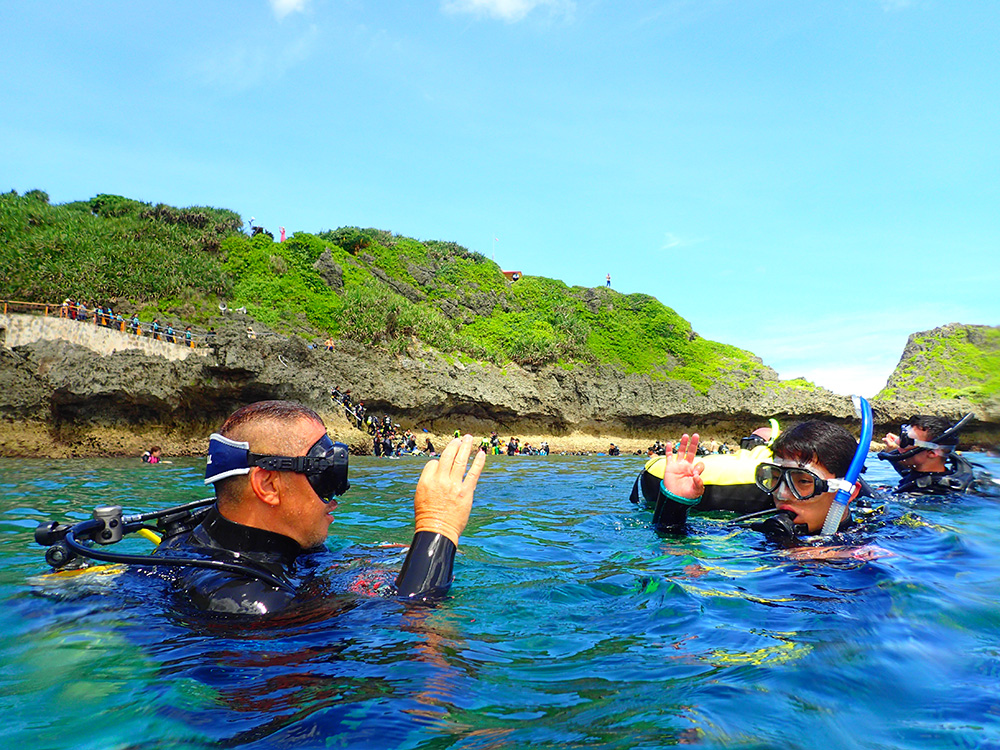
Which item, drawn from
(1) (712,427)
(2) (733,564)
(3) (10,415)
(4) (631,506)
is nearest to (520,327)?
(1) (712,427)

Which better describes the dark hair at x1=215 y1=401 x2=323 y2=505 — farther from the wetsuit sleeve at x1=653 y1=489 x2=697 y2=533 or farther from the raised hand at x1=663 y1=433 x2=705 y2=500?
the wetsuit sleeve at x1=653 y1=489 x2=697 y2=533

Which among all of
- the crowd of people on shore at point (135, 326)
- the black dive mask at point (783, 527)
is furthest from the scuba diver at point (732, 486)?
the crowd of people on shore at point (135, 326)

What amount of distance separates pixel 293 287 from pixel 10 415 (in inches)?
653

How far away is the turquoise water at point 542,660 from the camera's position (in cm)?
169

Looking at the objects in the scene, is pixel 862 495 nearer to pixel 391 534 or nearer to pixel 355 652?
pixel 391 534

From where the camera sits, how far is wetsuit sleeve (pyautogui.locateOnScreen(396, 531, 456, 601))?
2391mm

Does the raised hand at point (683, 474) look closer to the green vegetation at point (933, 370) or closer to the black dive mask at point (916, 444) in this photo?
the black dive mask at point (916, 444)

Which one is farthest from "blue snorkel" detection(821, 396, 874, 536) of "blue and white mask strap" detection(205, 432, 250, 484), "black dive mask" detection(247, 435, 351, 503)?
"blue and white mask strap" detection(205, 432, 250, 484)

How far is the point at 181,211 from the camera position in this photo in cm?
3441

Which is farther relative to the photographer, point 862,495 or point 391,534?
point 862,495

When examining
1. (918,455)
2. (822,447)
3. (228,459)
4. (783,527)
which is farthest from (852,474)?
(918,455)

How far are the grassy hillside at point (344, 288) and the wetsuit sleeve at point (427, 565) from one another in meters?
26.4

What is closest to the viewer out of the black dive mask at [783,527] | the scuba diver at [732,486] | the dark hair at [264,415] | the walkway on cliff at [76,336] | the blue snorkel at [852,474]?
the dark hair at [264,415]

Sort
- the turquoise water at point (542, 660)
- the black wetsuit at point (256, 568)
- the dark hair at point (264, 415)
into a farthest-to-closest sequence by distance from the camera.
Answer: the dark hair at point (264, 415)
the black wetsuit at point (256, 568)
the turquoise water at point (542, 660)
